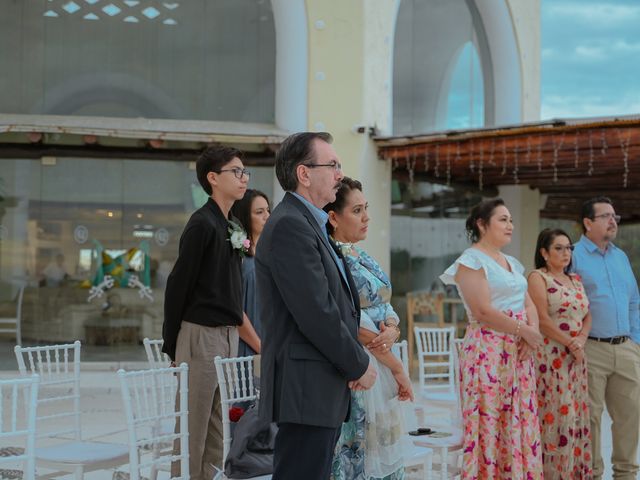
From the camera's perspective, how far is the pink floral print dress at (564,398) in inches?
211

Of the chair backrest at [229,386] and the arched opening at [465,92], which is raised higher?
the arched opening at [465,92]

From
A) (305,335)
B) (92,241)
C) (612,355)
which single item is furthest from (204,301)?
(92,241)

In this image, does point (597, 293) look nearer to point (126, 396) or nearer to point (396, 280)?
point (126, 396)

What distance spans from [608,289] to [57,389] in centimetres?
720

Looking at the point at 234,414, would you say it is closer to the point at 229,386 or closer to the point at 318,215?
the point at 229,386

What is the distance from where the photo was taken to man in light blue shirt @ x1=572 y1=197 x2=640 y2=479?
5.54m

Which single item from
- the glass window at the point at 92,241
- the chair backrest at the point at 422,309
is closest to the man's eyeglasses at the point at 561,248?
the chair backrest at the point at 422,309

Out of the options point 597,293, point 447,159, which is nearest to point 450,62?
point 447,159

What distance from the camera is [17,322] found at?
11.5m

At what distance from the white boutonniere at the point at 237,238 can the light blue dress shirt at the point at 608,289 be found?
2.54 meters

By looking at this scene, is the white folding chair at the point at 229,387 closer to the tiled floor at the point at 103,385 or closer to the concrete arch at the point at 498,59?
the tiled floor at the point at 103,385

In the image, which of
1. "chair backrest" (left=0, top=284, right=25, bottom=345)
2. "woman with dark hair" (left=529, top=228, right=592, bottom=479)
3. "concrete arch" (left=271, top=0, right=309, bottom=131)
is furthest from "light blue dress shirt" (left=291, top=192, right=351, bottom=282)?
"chair backrest" (left=0, top=284, right=25, bottom=345)

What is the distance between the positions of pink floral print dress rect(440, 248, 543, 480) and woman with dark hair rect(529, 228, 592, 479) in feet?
1.35

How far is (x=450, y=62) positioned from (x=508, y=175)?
1.98 m
